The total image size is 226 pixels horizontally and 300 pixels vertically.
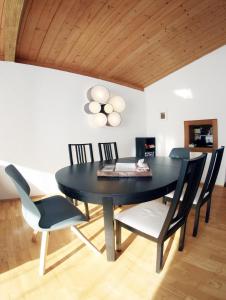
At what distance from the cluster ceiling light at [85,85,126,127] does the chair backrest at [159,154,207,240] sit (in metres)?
2.26

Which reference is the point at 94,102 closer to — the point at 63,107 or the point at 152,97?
the point at 63,107

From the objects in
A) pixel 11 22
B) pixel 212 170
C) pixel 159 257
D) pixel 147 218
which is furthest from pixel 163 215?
pixel 11 22

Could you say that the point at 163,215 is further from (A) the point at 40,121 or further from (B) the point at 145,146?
(B) the point at 145,146

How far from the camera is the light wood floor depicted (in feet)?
4.06

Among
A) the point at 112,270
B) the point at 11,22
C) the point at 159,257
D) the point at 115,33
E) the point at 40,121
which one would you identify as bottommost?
the point at 112,270

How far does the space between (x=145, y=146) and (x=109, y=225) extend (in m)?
2.91

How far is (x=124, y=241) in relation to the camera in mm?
1803

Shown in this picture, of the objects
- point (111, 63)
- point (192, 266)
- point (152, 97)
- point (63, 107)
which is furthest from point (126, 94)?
point (192, 266)

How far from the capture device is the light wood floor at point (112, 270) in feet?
4.06

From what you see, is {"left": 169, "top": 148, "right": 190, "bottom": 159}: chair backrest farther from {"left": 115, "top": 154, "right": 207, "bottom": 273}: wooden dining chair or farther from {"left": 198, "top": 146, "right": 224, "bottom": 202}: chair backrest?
{"left": 115, "top": 154, "right": 207, "bottom": 273}: wooden dining chair

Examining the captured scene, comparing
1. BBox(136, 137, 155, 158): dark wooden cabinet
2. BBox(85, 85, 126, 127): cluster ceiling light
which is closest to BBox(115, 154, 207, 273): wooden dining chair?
BBox(85, 85, 126, 127): cluster ceiling light

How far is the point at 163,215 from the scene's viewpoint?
4.79ft

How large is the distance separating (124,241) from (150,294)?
60 centimetres

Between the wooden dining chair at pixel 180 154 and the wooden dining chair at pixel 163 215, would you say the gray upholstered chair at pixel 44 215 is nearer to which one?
the wooden dining chair at pixel 163 215
